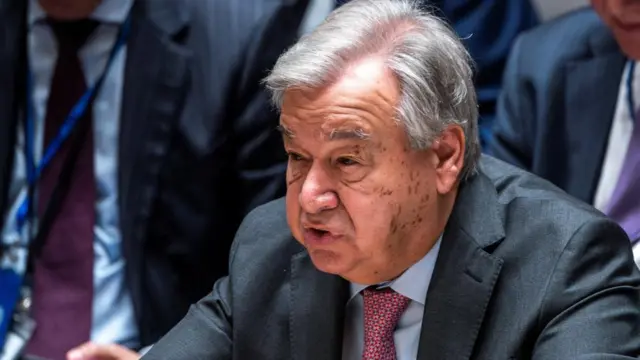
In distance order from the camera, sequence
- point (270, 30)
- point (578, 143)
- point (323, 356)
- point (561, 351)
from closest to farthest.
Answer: point (561, 351) → point (323, 356) → point (578, 143) → point (270, 30)

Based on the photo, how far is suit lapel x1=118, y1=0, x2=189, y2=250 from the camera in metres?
2.60

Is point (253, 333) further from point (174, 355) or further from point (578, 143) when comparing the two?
point (578, 143)

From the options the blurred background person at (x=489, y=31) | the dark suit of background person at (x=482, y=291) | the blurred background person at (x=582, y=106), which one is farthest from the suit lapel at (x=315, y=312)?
the blurred background person at (x=489, y=31)

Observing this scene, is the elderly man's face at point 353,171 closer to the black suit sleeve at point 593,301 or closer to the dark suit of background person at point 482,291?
the dark suit of background person at point 482,291

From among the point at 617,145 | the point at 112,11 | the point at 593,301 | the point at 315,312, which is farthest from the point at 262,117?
the point at 593,301

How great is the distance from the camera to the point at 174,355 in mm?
1770

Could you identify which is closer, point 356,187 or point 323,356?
point 356,187

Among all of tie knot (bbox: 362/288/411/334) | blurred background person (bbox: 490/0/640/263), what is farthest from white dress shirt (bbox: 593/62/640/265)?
tie knot (bbox: 362/288/411/334)

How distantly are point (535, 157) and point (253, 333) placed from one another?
90 cm

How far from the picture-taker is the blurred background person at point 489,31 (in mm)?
2553

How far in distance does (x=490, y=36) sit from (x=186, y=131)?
0.72 meters

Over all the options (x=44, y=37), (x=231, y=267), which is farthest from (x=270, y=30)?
(x=231, y=267)

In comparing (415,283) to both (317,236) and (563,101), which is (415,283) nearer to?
(317,236)

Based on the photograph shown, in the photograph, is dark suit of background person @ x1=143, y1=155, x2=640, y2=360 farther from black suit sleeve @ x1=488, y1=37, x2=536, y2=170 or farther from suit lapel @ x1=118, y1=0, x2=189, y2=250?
suit lapel @ x1=118, y1=0, x2=189, y2=250
